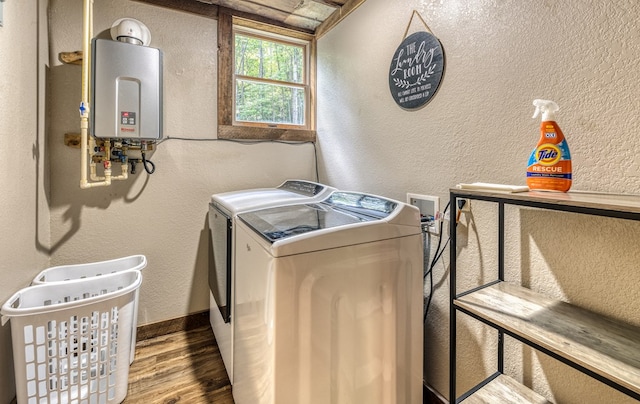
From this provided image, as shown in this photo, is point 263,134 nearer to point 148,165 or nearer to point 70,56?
point 148,165

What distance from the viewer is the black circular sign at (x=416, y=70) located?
140 cm

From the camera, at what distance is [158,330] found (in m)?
2.11

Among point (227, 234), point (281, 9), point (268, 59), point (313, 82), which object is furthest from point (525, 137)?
point (268, 59)

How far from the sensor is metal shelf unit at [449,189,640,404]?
667 millimetres

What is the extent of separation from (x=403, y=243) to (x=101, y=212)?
1.90m

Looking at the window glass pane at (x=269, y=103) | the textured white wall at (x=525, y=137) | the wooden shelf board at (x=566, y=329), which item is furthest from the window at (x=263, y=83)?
the wooden shelf board at (x=566, y=329)

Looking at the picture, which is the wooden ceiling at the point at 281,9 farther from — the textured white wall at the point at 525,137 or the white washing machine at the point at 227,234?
the white washing machine at the point at 227,234

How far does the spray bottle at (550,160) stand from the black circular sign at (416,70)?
0.62 m

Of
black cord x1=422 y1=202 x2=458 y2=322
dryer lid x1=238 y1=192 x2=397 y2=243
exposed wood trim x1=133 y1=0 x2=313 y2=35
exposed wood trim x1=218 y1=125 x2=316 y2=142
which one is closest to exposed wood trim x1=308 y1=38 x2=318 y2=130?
exposed wood trim x1=218 y1=125 x2=316 y2=142

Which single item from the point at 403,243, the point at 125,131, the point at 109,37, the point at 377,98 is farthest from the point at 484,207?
the point at 109,37

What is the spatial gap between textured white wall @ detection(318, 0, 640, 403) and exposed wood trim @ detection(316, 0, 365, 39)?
319 mm

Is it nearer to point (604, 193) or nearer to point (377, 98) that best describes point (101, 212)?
point (377, 98)

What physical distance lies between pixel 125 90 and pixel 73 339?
4.28ft

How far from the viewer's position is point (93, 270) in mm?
1778
